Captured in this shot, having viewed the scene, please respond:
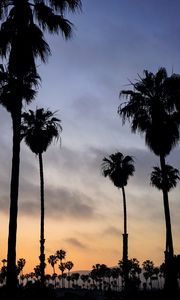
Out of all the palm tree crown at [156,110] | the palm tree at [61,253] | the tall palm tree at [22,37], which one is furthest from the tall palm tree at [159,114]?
the palm tree at [61,253]

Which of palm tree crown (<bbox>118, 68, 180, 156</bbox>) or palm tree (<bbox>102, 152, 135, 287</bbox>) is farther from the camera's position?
palm tree (<bbox>102, 152, 135, 287</bbox>)

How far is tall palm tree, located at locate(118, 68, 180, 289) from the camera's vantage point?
28344 millimetres

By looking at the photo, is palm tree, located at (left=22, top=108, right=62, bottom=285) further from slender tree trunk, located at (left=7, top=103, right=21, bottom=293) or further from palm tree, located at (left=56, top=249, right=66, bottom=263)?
palm tree, located at (left=56, top=249, right=66, bottom=263)

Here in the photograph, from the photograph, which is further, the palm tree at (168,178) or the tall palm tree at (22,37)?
the palm tree at (168,178)

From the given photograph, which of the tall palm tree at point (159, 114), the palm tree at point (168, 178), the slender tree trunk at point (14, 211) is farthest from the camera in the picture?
the palm tree at point (168, 178)

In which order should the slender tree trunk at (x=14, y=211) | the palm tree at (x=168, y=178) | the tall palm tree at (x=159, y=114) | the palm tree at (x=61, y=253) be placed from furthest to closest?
the palm tree at (x=61, y=253) < the palm tree at (x=168, y=178) < the tall palm tree at (x=159, y=114) < the slender tree trunk at (x=14, y=211)

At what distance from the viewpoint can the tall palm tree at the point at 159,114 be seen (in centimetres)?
2834

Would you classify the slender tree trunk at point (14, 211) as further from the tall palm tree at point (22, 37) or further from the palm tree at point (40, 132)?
the palm tree at point (40, 132)

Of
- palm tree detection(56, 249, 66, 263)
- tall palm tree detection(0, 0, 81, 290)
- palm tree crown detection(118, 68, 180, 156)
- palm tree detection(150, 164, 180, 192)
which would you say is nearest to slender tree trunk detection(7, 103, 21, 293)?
tall palm tree detection(0, 0, 81, 290)

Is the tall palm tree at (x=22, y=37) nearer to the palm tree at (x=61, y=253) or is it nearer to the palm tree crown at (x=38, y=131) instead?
the palm tree crown at (x=38, y=131)

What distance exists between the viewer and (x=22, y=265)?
171m

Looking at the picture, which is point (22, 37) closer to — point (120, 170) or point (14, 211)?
point (14, 211)

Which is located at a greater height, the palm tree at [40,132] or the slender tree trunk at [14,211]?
the palm tree at [40,132]

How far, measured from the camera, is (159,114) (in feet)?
95.1
